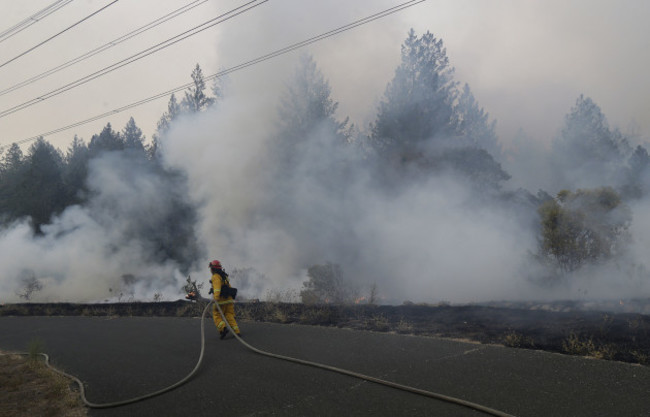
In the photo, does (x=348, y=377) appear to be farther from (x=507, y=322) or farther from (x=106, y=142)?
(x=106, y=142)

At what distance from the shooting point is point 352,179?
1972 cm

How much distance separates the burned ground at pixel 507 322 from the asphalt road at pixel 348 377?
41 centimetres

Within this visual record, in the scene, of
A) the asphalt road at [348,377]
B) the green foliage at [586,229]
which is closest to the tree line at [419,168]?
the green foliage at [586,229]

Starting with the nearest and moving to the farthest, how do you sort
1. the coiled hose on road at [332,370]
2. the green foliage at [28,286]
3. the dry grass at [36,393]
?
the coiled hose on road at [332,370], the dry grass at [36,393], the green foliage at [28,286]

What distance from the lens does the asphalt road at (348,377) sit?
4305 millimetres

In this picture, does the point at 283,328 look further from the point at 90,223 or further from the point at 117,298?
the point at 90,223

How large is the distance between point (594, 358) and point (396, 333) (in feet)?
10.3

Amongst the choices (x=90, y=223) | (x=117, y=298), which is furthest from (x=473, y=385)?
(x=90, y=223)

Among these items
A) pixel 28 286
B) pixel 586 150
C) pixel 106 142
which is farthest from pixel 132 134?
pixel 586 150

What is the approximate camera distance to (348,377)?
5391mm

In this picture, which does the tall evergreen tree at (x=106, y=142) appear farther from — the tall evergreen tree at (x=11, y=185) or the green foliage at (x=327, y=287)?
the green foliage at (x=327, y=287)

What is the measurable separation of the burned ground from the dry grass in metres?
4.68

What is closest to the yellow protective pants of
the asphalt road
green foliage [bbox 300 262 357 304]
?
the asphalt road

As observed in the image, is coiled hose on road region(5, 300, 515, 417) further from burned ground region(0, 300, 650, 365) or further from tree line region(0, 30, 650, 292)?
tree line region(0, 30, 650, 292)
